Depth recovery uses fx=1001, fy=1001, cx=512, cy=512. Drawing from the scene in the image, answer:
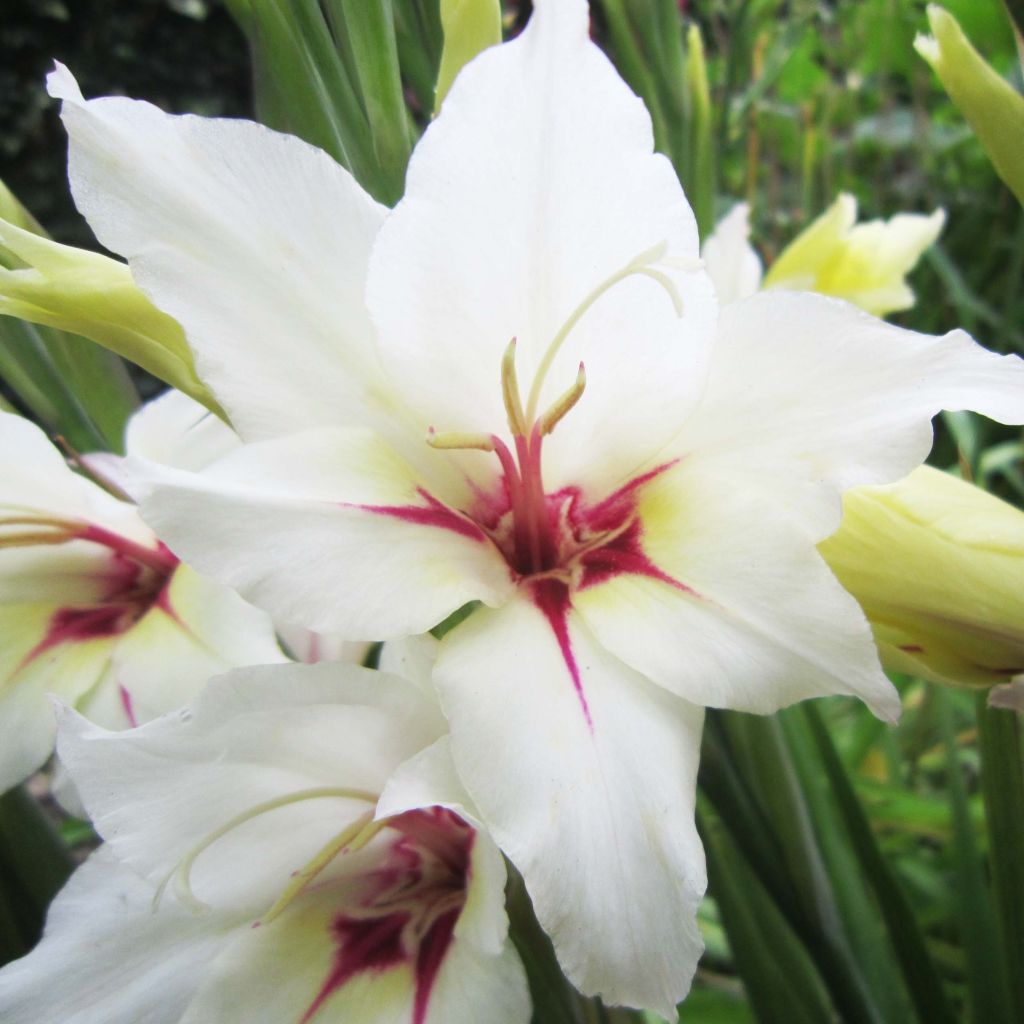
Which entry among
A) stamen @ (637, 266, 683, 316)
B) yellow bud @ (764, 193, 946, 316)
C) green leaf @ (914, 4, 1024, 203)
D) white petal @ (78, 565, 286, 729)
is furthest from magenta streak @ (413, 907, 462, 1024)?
yellow bud @ (764, 193, 946, 316)

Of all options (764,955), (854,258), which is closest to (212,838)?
(764,955)

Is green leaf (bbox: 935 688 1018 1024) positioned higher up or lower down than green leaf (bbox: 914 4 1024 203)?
lower down

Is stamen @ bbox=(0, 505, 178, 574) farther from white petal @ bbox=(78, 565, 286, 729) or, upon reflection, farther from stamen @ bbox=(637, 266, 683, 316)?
stamen @ bbox=(637, 266, 683, 316)

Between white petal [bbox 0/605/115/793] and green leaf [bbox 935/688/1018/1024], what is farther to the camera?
green leaf [bbox 935/688/1018/1024]

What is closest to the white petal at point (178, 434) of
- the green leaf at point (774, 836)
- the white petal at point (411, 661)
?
the white petal at point (411, 661)

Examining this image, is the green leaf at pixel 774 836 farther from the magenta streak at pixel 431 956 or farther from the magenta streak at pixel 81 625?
the magenta streak at pixel 81 625

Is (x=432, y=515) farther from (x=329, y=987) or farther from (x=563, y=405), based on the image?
(x=329, y=987)

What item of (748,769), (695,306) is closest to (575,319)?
(695,306)
